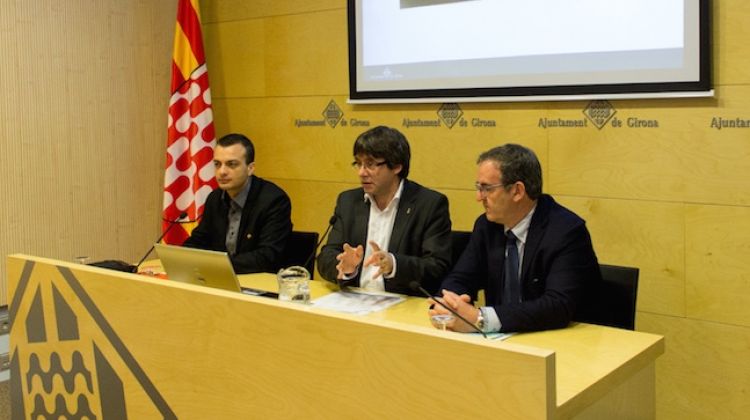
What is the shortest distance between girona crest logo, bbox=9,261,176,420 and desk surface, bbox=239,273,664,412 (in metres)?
0.82

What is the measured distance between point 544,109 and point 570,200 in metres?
0.43

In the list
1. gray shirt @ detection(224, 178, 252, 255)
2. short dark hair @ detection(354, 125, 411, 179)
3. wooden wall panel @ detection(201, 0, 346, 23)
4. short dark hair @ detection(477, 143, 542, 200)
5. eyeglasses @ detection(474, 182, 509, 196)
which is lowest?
gray shirt @ detection(224, 178, 252, 255)

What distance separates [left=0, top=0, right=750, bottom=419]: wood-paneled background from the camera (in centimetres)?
359

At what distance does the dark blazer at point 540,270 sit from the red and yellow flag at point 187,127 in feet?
8.01

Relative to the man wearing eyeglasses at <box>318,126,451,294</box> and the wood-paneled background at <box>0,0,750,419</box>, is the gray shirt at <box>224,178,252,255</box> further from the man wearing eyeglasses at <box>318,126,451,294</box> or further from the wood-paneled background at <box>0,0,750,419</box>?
the wood-paneled background at <box>0,0,750,419</box>

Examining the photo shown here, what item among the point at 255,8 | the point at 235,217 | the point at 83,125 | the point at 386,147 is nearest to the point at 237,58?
the point at 255,8

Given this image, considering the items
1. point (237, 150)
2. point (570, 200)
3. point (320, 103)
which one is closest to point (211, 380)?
point (237, 150)

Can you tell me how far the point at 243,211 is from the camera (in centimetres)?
397

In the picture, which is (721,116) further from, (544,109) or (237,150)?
(237,150)

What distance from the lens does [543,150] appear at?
13.2 feet

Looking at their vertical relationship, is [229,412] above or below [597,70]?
below

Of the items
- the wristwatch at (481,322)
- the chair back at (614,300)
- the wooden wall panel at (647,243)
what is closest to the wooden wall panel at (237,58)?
the wooden wall panel at (647,243)

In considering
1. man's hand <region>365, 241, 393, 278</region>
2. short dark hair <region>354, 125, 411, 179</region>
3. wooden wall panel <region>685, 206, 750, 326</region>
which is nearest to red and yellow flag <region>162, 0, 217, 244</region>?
short dark hair <region>354, 125, 411, 179</region>

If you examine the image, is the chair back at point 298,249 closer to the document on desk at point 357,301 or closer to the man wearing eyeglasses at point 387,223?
the man wearing eyeglasses at point 387,223
